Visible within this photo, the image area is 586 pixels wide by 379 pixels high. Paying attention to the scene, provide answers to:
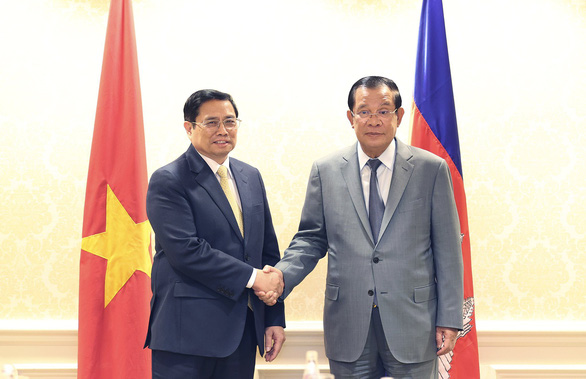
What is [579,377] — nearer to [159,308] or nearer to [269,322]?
[269,322]

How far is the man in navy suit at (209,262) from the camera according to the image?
7.06 feet

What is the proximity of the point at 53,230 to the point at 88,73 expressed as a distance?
95 cm

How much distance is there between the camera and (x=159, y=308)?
221cm

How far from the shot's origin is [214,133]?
232 cm

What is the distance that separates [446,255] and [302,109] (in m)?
1.37

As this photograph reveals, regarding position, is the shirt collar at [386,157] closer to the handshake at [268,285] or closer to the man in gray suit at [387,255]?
the man in gray suit at [387,255]

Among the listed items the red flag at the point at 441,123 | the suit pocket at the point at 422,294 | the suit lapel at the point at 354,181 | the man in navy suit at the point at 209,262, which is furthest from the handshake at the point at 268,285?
the red flag at the point at 441,123

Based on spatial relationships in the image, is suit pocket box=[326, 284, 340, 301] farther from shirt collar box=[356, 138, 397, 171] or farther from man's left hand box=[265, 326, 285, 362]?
shirt collar box=[356, 138, 397, 171]

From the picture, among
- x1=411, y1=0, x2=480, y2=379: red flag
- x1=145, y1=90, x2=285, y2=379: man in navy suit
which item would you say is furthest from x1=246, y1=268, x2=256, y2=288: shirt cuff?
x1=411, y1=0, x2=480, y2=379: red flag

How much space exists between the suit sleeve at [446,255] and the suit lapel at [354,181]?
28 cm

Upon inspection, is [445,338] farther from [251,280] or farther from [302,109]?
[302,109]

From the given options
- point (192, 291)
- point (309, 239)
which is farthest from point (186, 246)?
point (309, 239)

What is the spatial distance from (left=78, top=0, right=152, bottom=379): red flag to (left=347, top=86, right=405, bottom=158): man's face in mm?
1233

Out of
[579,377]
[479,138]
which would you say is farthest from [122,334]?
[579,377]
